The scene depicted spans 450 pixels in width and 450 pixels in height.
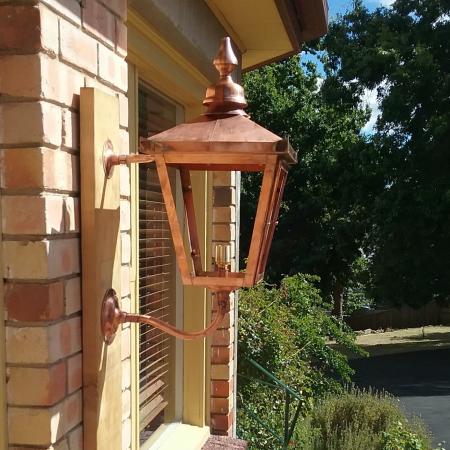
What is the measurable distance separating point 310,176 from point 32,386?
1935cm

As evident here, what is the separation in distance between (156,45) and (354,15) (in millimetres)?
15576

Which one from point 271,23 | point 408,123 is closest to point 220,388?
point 271,23

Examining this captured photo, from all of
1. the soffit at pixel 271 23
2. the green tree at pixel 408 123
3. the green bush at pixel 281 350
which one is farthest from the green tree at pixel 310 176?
the soffit at pixel 271 23

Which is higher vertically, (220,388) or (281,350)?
(220,388)

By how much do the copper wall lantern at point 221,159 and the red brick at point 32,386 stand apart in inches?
9.0

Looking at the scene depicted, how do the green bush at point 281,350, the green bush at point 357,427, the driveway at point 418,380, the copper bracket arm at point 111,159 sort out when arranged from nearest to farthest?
the copper bracket arm at point 111,159
the green bush at point 281,350
the green bush at point 357,427
the driveway at point 418,380

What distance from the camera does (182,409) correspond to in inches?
132

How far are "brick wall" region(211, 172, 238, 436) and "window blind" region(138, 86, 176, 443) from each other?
1.25 feet

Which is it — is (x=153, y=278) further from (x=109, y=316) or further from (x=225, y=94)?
(x=225, y=94)

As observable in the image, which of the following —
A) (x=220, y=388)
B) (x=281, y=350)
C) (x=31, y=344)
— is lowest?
(x=281, y=350)

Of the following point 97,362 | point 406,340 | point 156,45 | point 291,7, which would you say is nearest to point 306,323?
point 291,7

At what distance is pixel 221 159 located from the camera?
1.47 metres

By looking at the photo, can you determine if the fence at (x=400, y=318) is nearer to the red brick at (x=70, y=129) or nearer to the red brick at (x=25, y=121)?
the red brick at (x=70, y=129)

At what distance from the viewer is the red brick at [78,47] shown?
141cm
